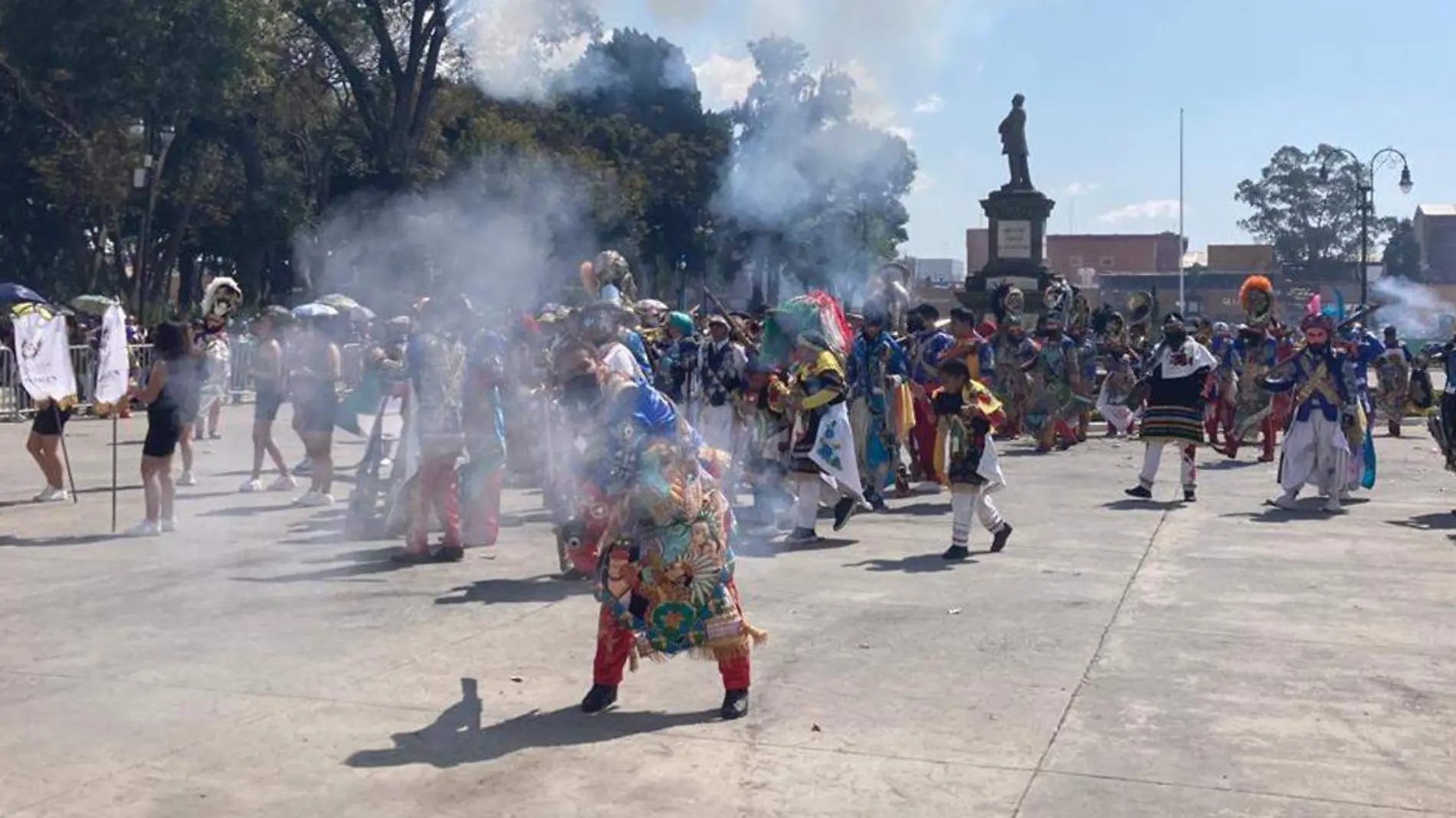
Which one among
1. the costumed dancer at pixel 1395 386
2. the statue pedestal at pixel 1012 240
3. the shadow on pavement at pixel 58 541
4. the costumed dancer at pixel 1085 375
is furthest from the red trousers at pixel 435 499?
the statue pedestal at pixel 1012 240

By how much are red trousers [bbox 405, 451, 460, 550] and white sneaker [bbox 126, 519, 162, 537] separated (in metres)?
2.28

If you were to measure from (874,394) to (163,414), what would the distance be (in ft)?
17.5

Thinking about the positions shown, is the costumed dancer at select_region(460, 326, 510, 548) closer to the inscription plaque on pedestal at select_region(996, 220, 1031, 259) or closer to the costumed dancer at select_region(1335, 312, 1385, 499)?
the costumed dancer at select_region(1335, 312, 1385, 499)

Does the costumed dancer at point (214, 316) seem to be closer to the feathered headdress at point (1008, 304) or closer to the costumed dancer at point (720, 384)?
the costumed dancer at point (720, 384)

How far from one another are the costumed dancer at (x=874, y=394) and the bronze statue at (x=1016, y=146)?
68.9 ft

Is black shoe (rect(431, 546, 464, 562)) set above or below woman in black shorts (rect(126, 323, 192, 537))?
below

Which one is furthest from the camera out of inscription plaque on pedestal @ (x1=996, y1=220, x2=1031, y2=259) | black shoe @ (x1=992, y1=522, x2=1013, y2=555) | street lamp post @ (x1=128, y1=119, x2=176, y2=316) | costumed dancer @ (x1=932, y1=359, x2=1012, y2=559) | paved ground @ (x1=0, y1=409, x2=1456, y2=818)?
inscription plaque on pedestal @ (x1=996, y1=220, x2=1031, y2=259)

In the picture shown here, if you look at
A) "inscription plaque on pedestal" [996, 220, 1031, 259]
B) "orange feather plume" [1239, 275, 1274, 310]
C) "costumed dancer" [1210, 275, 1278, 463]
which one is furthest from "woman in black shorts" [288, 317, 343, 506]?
"inscription plaque on pedestal" [996, 220, 1031, 259]

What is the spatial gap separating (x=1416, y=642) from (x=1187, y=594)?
155cm

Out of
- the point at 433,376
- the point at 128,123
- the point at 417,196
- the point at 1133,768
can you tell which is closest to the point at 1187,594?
the point at 1133,768

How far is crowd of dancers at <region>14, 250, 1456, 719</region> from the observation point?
6.57m

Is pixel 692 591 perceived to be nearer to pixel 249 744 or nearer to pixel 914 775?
pixel 914 775

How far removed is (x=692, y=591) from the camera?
6.54m

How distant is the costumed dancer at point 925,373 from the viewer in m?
15.0
